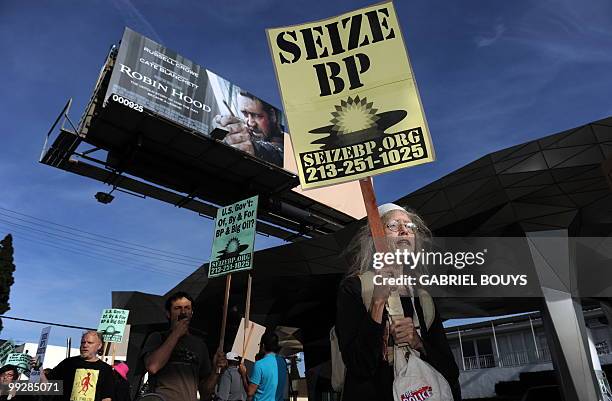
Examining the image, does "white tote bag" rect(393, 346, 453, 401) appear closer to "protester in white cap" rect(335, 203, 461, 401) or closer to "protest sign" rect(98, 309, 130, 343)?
"protester in white cap" rect(335, 203, 461, 401)

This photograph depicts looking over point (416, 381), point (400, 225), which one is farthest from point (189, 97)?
point (416, 381)

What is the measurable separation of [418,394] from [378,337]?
0.28 metres

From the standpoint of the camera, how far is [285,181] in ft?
97.3

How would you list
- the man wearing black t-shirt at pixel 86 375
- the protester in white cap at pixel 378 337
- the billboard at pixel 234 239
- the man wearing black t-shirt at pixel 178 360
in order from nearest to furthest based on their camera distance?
the protester in white cap at pixel 378 337
the man wearing black t-shirt at pixel 178 360
the man wearing black t-shirt at pixel 86 375
the billboard at pixel 234 239

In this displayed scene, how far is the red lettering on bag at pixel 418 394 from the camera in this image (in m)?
1.94

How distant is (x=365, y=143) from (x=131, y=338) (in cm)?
2484

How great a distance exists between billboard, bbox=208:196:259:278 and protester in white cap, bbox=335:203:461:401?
534 cm

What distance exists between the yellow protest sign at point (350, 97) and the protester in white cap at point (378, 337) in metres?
0.75

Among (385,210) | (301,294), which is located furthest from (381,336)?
(301,294)

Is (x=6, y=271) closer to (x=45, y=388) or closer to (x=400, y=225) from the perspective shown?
(x=45, y=388)

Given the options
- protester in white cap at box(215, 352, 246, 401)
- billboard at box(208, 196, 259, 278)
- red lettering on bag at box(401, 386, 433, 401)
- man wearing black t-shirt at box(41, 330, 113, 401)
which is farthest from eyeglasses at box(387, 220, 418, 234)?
billboard at box(208, 196, 259, 278)

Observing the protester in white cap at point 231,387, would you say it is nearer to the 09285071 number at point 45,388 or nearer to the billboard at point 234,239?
the billboard at point 234,239

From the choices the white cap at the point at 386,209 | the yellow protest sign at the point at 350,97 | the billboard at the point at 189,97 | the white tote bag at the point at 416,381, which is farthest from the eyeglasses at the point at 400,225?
the billboard at the point at 189,97

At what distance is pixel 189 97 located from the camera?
83.9ft
